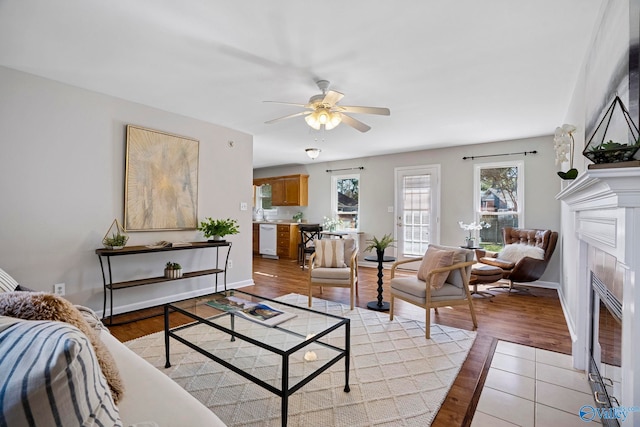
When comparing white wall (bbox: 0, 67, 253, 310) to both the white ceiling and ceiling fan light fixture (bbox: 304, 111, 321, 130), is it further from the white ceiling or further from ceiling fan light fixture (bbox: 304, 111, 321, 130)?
ceiling fan light fixture (bbox: 304, 111, 321, 130)

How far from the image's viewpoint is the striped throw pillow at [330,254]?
3852 millimetres

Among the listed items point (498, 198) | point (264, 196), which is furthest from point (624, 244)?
point (264, 196)

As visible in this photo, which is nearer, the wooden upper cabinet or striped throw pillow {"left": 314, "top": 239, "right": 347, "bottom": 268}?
striped throw pillow {"left": 314, "top": 239, "right": 347, "bottom": 268}

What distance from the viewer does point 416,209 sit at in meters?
6.02

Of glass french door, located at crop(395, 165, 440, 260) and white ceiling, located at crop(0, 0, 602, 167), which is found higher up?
white ceiling, located at crop(0, 0, 602, 167)

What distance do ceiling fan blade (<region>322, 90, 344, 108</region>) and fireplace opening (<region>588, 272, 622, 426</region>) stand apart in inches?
84.2

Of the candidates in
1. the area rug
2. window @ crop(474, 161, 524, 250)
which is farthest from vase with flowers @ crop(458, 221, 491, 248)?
the area rug

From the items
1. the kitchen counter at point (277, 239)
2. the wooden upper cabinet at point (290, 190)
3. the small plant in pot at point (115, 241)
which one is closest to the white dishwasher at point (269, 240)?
the kitchen counter at point (277, 239)

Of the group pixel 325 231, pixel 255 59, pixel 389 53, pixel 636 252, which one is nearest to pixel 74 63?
pixel 255 59

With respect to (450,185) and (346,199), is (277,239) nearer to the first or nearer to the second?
(346,199)

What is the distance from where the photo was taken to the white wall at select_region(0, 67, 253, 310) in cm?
272

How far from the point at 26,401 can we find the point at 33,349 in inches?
3.9

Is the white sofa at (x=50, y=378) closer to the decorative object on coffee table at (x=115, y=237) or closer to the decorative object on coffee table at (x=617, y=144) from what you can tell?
the decorative object on coffee table at (x=617, y=144)

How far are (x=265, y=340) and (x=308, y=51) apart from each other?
2082 millimetres
